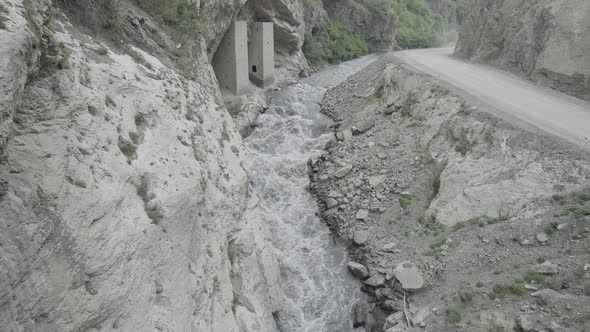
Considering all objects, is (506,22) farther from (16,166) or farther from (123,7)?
(16,166)

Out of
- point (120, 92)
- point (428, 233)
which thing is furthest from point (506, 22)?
point (120, 92)

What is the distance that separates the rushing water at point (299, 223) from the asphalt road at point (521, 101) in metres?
8.11

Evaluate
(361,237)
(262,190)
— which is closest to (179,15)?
(262,190)

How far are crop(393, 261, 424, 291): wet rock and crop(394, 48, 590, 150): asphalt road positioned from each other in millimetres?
7231

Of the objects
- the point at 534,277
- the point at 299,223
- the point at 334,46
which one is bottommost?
the point at 299,223

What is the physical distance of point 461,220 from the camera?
1283 cm

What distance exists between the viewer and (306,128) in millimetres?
23234

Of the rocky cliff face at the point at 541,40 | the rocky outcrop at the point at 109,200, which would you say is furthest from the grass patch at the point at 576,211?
the rocky cliff face at the point at 541,40

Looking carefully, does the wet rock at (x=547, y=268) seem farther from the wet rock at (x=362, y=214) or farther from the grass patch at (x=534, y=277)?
the wet rock at (x=362, y=214)

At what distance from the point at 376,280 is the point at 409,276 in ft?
3.86

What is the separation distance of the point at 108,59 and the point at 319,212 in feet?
34.3

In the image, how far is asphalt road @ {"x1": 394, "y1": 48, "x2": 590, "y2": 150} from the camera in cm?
1423

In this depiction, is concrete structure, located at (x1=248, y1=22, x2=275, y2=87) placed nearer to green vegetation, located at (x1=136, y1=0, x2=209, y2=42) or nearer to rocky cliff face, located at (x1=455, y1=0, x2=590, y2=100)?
green vegetation, located at (x1=136, y1=0, x2=209, y2=42)

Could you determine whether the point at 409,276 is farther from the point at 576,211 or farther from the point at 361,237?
the point at 576,211
